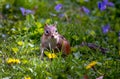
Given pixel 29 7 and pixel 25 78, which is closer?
pixel 25 78

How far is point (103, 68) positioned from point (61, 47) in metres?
0.60

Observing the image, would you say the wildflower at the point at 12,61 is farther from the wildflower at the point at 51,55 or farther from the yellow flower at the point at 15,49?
the wildflower at the point at 51,55

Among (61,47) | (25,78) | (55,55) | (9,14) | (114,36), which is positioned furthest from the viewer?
(114,36)

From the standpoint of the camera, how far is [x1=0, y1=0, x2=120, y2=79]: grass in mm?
4340

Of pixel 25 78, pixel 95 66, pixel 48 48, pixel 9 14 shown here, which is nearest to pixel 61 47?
pixel 48 48

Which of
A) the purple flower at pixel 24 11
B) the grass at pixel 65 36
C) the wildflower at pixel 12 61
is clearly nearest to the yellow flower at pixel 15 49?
the grass at pixel 65 36

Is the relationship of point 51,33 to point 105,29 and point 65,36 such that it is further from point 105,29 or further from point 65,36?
point 105,29

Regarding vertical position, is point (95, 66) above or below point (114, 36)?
above

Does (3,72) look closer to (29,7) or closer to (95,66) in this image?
(95,66)

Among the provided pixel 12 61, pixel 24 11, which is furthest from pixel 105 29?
pixel 12 61

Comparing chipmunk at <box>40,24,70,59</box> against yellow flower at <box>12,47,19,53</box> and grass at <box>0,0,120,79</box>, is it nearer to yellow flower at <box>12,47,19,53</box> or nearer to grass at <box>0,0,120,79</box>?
grass at <box>0,0,120,79</box>

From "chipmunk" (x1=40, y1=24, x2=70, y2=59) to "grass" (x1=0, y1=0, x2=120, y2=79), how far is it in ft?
0.45

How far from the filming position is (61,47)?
487cm

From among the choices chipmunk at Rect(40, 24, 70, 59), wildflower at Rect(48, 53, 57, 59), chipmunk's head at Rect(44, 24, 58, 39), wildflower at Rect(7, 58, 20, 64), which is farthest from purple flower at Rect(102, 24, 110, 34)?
wildflower at Rect(7, 58, 20, 64)
